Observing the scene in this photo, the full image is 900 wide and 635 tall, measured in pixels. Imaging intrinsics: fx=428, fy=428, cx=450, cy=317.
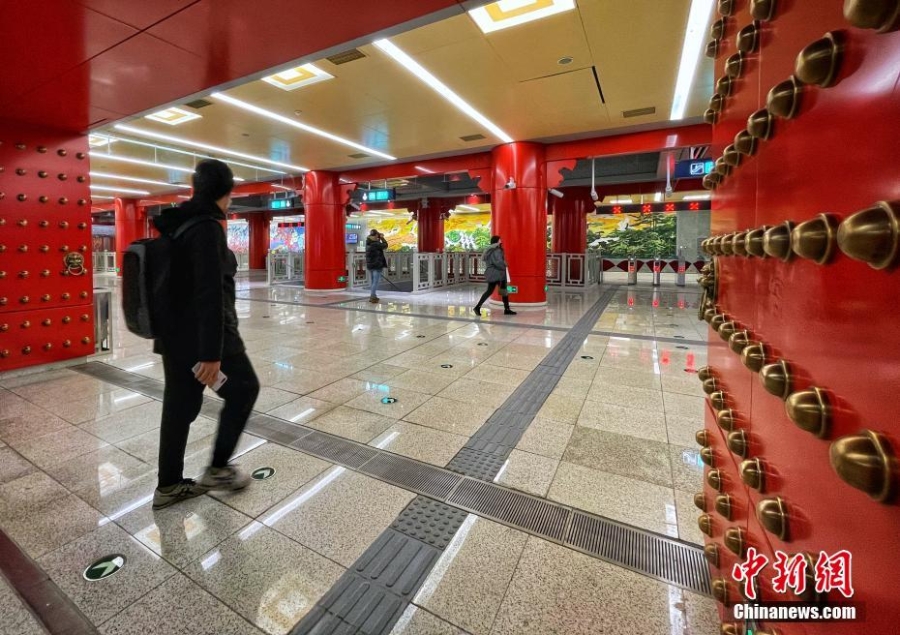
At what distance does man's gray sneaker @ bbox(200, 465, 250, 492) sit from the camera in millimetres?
2221

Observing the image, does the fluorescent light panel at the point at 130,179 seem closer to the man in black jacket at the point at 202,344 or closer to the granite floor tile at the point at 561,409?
the man in black jacket at the point at 202,344

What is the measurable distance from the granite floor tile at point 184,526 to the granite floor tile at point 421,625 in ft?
3.03

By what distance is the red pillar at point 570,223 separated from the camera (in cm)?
1427

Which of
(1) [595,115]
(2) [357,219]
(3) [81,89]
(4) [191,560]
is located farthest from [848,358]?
(2) [357,219]

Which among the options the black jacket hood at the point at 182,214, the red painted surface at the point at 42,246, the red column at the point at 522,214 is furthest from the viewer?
the red column at the point at 522,214

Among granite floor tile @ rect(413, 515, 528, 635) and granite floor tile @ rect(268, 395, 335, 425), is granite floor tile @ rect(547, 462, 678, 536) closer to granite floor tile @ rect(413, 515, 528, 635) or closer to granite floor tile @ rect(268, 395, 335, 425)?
granite floor tile @ rect(413, 515, 528, 635)

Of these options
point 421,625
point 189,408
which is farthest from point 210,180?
point 421,625

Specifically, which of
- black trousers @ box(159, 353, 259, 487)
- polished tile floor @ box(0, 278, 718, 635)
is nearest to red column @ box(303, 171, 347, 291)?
polished tile floor @ box(0, 278, 718, 635)

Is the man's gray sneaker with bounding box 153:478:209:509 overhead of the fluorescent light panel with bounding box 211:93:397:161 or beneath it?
beneath

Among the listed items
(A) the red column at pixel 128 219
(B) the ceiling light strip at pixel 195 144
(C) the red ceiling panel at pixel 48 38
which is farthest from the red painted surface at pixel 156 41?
(A) the red column at pixel 128 219

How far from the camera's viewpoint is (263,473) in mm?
2420

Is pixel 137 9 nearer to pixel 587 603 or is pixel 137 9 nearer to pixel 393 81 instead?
pixel 393 81

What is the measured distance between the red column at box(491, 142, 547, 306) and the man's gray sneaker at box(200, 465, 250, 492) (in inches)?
304

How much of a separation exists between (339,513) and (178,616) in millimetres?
712
